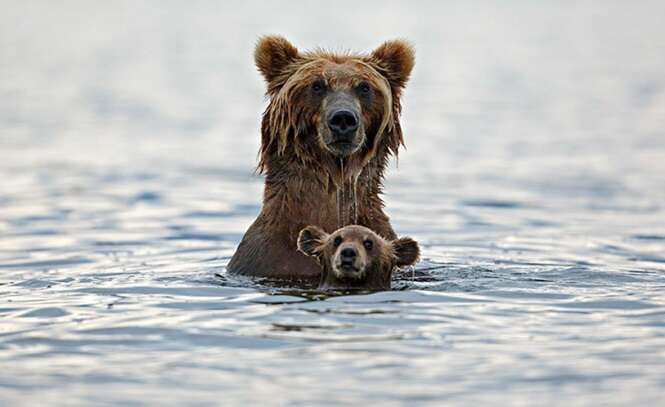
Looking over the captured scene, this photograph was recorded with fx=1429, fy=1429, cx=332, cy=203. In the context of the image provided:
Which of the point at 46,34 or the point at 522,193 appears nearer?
the point at 522,193

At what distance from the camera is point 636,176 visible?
26000 millimetres

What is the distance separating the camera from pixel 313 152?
12.9 m

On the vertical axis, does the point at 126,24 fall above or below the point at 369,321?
above

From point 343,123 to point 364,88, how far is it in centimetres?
54

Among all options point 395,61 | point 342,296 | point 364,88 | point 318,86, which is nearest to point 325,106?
point 318,86

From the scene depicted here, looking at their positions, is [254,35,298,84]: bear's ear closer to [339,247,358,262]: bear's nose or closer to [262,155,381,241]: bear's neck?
[262,155,381,241]: bear's neck

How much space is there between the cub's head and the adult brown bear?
0.35 metres

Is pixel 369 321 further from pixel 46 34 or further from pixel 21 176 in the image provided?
pixel 46 34

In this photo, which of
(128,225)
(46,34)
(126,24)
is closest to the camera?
(128,225)

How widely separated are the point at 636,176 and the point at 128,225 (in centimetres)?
1038

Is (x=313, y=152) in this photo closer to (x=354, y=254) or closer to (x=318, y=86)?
(x=318, y=86)

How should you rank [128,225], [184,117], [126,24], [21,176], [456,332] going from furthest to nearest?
[126,24] → [184,117] → [21,176] → [128,225] → [456,332]

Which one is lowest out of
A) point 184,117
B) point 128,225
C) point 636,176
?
point 128,225

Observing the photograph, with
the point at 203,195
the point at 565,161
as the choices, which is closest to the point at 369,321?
the point at 203,195
